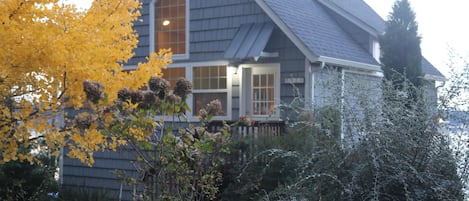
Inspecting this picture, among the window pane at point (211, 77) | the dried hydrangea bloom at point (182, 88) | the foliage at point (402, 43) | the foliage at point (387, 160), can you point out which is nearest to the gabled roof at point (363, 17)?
the foliage at point (402, 43)

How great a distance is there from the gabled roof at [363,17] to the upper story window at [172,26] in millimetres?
3259

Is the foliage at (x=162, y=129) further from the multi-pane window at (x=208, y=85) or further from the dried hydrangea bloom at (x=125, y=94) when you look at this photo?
the multi-pane window at (x=208, y=85)

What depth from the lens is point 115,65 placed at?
557 cm

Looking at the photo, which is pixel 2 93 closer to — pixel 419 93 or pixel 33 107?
pixel 33 107

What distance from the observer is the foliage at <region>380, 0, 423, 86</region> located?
9164 millimetres

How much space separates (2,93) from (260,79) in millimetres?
5027

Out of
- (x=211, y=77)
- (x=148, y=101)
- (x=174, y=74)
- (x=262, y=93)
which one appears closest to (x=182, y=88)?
(x=148, y=101)

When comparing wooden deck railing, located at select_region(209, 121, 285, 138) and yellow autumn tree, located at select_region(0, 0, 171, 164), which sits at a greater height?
yellow autumn tree, located at select_region(0, 0, 171, 164)

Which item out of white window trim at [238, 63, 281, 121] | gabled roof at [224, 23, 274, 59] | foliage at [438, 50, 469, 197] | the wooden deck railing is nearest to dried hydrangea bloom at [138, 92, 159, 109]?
foliage at [438, 50, 469, 197]

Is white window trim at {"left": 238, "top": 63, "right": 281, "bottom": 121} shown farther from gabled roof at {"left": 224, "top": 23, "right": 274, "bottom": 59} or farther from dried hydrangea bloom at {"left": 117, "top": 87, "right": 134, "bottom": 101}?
dried hydrangea bloom at {"left": 117, "top": 87, "right": 134, "bottom": 101}

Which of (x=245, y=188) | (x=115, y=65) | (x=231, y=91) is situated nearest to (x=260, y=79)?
(x=231, y=91)

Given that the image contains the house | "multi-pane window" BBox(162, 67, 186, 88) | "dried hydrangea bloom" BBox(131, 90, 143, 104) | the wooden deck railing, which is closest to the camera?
"dried hydrangea bloom" BBox(131, 90, 143, 104)

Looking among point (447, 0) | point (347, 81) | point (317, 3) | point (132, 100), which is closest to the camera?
point (132, 100)

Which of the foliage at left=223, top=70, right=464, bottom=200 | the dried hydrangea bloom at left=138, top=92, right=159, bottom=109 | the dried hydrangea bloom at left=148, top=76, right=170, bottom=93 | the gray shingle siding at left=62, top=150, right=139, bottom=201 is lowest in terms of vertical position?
the gray shingle siding at left=62, top=150, right=139, bottom=201
